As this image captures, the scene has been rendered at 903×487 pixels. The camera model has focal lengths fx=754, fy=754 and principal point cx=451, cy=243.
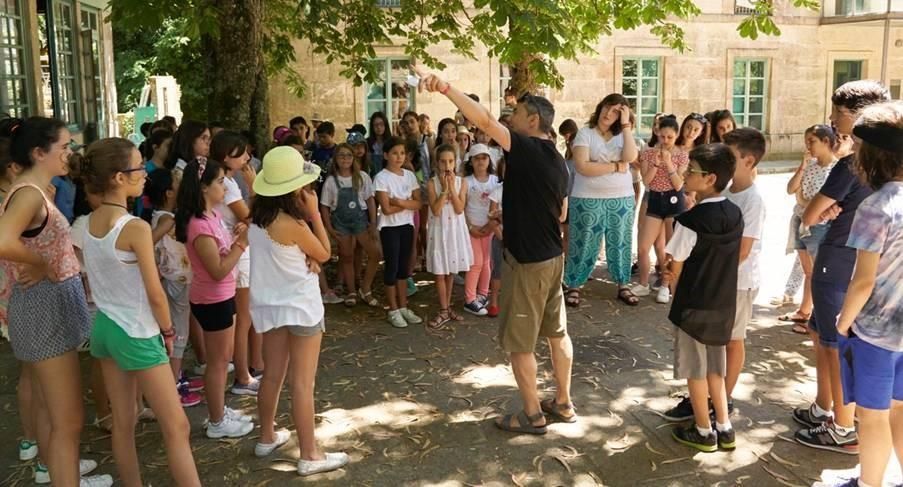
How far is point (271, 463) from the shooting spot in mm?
4258

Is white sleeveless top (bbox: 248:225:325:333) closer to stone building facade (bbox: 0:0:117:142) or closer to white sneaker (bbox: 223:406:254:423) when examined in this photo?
white sneaker (bbox: 223:406:254:423)

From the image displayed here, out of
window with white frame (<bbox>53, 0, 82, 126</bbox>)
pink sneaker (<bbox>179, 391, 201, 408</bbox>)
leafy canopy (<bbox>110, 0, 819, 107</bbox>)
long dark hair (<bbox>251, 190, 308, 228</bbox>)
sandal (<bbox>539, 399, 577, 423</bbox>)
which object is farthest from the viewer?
window with white frame (<bbox>53, 0, 82, 126</bbox>)

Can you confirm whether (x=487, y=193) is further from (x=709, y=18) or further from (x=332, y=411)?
(x=709, y=18)

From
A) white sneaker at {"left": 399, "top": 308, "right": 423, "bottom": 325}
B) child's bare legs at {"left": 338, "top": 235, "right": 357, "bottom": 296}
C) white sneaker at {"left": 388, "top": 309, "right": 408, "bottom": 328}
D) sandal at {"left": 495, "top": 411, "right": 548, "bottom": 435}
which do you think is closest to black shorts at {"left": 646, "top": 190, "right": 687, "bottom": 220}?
white sneaker at {"left": 399, "top": 308, "right": 423, "bottom": 325}

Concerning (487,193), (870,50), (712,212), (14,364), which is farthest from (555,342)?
(870,50)

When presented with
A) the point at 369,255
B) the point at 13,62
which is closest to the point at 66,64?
the point at 13,62

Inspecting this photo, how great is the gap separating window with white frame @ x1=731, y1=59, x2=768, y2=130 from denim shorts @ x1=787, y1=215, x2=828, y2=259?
15.8 meters

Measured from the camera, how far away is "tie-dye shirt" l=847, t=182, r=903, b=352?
10.9ft

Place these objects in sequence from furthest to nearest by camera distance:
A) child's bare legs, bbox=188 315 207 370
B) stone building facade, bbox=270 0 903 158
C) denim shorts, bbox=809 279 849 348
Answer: stone building facade, bbox=270 0 903 158, child's bare legs, bbox=188 315 207 370, denim shorts, bbox=809 279 849 348

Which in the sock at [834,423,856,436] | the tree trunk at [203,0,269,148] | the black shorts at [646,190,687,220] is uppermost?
the tree trunk at [203,0,269,148]

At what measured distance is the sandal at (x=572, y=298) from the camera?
7340mm

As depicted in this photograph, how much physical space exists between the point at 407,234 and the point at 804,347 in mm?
3547

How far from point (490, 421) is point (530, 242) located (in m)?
1.22

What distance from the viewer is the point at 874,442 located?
3.51m
